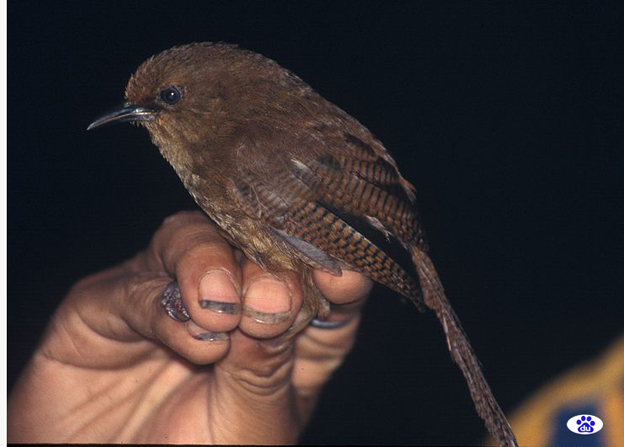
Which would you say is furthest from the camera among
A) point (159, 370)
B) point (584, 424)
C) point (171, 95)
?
point (159, 370)

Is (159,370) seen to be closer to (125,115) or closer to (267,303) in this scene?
(267,303)

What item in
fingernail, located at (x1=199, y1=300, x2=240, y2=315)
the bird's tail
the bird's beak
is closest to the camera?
fingernail, located at (x1=199, y1=300, x2=240, y2=315)

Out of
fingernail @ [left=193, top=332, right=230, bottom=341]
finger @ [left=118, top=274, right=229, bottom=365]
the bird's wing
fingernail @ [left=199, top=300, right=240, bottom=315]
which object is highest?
the bird's wing

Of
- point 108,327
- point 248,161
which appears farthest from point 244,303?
point 108,327

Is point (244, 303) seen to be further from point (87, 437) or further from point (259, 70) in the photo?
point (87, 437)

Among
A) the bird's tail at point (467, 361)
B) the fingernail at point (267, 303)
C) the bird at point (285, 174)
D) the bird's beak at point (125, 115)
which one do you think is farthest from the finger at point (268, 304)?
the bird's beak at point (125, 115)

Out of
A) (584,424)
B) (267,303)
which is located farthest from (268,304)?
(584,424)

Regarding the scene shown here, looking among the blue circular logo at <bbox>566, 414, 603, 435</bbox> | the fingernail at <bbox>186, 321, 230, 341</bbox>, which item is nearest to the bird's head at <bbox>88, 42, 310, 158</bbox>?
the fingernail at <bbox>186, 321, 230, 341</bbox>

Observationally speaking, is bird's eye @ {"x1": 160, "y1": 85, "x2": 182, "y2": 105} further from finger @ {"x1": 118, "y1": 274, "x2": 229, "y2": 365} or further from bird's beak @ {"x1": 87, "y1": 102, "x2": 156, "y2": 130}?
finger @ {"x1": 118, "y1": 274, "x2": 229, "y2": 365}
